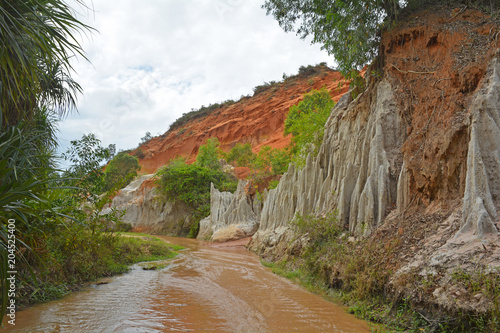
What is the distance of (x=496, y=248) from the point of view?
422cm

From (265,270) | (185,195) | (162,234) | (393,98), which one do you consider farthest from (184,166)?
(393,98)

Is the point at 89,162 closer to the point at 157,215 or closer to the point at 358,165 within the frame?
the point at 358,165

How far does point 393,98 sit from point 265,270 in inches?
257

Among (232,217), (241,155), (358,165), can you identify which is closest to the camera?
(358,165)

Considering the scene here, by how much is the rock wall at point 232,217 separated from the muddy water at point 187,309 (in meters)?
12.9

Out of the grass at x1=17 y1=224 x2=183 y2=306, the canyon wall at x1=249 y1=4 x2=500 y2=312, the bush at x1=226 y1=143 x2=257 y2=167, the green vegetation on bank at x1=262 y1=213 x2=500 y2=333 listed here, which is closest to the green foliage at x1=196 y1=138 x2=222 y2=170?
the bush at x1=226 y1=143 x2=257 y2=167

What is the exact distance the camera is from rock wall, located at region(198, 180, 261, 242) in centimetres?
2139

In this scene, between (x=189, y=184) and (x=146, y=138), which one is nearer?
(x=189, y=184)

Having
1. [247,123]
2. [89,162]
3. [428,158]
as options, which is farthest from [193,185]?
[247,123]

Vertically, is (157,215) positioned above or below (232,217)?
above

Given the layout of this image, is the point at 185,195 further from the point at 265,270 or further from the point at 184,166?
the point at 265,270

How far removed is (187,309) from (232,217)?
17.0 metres

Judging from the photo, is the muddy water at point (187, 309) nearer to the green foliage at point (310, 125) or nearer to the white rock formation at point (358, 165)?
the white rock formation at point (358, 165)

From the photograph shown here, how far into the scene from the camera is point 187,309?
5500 millimetres
